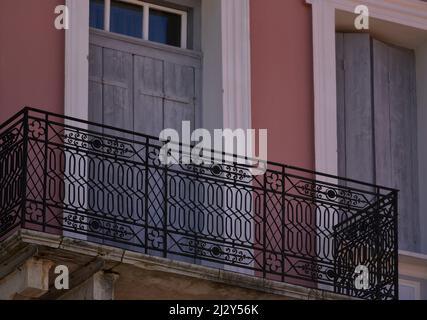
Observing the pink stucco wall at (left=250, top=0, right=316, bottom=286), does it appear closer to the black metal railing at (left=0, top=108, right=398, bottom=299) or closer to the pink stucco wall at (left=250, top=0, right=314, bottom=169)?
the pink stucco wall at (left=250, top=0, right=314, bottom=169)

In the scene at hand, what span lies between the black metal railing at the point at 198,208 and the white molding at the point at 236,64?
63 cm

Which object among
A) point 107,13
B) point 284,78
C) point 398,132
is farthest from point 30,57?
point 398,132

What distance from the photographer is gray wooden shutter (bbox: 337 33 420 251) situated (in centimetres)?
2189

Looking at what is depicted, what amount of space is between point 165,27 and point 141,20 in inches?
12.3

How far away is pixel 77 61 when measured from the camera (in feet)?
66.1

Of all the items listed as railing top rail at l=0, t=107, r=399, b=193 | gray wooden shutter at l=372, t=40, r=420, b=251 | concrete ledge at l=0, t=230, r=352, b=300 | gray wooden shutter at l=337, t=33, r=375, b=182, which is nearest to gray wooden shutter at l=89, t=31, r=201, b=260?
railing top rail at l=0, t=107, r=399, b=193

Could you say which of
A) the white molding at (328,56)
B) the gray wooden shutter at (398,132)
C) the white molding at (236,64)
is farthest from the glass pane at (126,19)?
the gray wooden shutter at (398,132)

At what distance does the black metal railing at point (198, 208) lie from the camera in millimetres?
19031

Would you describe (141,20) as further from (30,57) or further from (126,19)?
(30,57)

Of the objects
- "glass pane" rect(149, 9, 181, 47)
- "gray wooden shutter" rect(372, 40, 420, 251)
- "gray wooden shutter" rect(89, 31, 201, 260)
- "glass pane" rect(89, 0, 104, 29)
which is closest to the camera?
"gray wooden shutter" rect(89, 31, 201, 260)

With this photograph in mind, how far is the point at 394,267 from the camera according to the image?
65.8 feet

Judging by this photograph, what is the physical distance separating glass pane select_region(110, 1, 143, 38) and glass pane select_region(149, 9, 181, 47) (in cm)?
15

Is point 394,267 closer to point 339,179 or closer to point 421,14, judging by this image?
point 339,179

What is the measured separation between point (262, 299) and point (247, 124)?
2173mm
